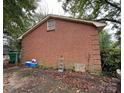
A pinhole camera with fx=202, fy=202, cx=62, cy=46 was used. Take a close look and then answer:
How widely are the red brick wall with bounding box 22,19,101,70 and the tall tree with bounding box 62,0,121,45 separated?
194cm

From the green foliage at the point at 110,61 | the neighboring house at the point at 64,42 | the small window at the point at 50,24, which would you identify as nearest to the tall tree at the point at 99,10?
the small window at the point at 50,24

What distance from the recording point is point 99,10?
10250 millimetres

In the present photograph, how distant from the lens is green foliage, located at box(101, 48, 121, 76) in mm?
6688

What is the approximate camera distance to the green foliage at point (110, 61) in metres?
6.69

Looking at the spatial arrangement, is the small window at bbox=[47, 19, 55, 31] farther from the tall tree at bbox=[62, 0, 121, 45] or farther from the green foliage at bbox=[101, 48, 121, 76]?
the green foliage at bbox=[101, 48, 121, 76]

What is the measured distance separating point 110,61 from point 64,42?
178cm

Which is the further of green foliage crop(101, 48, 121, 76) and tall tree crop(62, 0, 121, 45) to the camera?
tall tree crop(62, 0, 121, 45)

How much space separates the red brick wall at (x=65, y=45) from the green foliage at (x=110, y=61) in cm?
43

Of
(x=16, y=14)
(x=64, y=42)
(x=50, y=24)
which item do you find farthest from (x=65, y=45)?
(x=16, y=14)

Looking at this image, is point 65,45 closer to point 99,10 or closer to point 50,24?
point 50,24

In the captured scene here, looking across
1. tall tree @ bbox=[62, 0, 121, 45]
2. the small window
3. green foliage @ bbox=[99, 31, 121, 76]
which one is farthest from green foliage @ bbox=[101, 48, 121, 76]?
tall tree @ bbox=[62, 0, 121, 45]

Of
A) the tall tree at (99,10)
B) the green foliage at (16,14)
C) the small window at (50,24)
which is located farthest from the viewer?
the tall tree at (99,10)

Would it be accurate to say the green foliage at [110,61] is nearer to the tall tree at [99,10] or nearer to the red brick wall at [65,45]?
the red brick wall at [65,45]

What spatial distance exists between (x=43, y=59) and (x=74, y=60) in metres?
1.57
